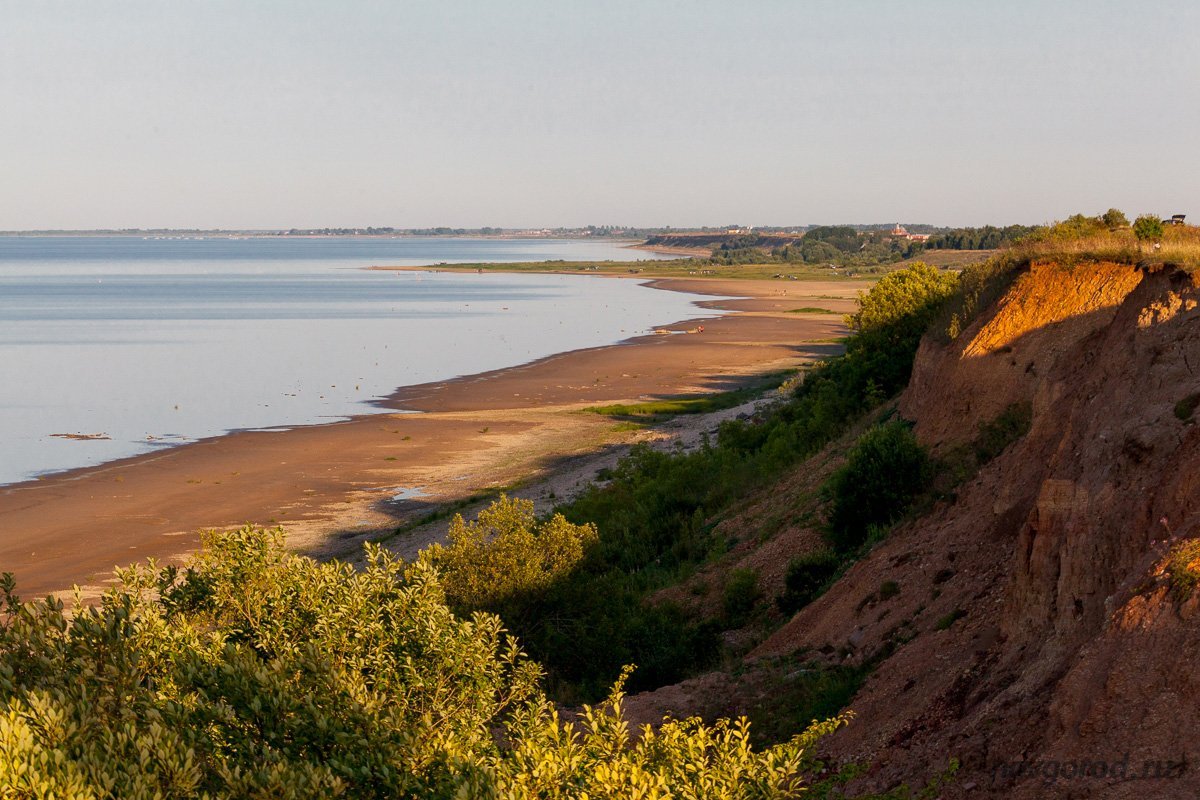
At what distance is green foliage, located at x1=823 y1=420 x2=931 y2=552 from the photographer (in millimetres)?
21766

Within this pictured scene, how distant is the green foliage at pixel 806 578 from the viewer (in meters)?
21.0

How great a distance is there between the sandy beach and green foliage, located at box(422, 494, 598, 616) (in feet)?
40.4

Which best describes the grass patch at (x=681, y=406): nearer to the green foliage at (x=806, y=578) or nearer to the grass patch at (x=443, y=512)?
the grass patch at (x=443, y=512)

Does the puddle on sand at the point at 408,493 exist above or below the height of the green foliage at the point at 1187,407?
below

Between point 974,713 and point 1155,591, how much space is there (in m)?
2.31

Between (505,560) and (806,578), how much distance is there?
18.6ft

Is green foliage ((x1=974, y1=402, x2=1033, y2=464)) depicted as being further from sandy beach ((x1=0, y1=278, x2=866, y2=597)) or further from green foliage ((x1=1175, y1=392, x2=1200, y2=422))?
sandy beach ((x1=0, y1=278, x2=866, y2=597))

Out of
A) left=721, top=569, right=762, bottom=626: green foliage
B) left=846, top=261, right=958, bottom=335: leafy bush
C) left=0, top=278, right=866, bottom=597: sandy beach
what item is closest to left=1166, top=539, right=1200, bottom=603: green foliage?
left=721, top=569, right=762, bottom=626: green foliage

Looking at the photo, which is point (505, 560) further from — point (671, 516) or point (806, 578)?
point (671, 516)

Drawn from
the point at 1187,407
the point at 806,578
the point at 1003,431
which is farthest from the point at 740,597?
the point at 1187,407

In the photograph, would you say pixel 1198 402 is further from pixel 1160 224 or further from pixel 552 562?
pixel 1160 224

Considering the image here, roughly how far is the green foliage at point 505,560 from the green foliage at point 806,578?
3.93 m

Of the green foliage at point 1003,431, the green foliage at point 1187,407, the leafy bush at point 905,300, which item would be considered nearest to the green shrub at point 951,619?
the green foliage at point 1187,407

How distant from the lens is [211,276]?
196 metres
